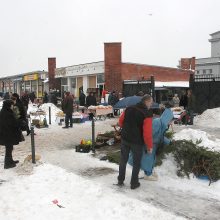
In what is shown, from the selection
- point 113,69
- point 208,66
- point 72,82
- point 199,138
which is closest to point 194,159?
point 199,138

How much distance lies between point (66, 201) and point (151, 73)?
27.7 m

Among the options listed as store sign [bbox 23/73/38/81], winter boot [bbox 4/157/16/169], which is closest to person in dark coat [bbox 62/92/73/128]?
winter boot [bbox 4/157/16/169]

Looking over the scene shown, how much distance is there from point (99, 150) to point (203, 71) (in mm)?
46528

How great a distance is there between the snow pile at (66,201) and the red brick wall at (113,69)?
64.9ft

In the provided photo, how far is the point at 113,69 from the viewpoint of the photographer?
2741 cm

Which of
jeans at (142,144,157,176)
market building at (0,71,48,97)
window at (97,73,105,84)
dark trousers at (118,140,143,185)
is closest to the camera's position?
dark trousers at (118,140,143,185)

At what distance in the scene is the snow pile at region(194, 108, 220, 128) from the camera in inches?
640

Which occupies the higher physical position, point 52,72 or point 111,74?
point 52,72

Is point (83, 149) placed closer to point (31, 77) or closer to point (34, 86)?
point (31, 77)

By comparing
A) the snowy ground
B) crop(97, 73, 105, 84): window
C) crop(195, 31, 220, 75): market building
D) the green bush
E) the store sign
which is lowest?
the snowy ground

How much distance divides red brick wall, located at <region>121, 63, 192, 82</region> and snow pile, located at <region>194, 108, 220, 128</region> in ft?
37.7

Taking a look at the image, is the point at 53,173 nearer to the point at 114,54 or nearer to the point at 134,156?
the point at 134,156

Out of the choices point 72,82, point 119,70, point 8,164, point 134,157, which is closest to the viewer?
point 134,157

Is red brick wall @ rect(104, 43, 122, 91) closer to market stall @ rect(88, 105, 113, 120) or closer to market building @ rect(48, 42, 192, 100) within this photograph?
market building @ rect(48, 42, 192, 100)
